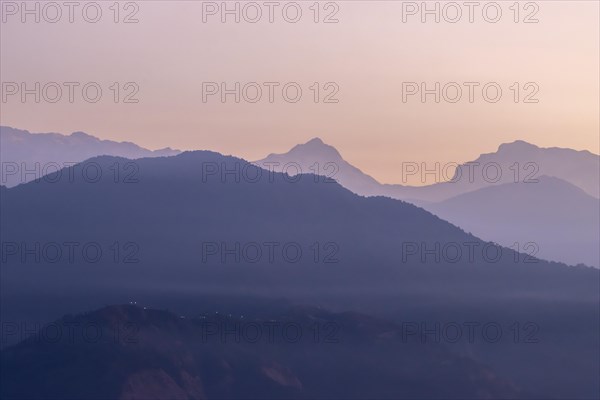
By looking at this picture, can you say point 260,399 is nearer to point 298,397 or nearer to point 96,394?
point 298,397

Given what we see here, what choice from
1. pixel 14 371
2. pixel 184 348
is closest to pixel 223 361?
pixel 184 348

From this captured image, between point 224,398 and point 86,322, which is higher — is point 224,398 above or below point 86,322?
below

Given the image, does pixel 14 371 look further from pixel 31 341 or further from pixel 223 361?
pixel 223 361

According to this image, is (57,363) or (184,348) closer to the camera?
(57,363)

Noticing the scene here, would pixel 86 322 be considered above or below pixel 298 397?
above

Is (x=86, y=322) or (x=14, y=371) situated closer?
(x=14, y=371)

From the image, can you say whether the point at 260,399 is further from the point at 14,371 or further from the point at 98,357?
the point at 14,371

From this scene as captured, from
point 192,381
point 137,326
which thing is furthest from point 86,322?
point 192,381
